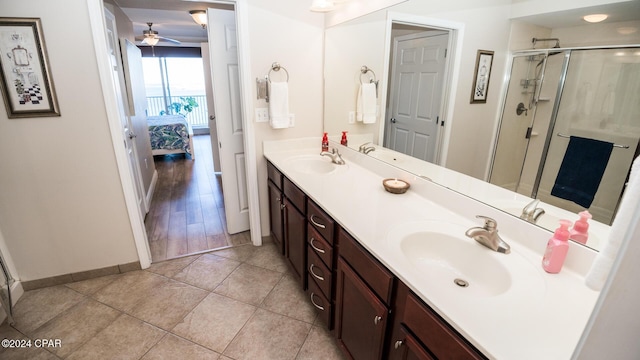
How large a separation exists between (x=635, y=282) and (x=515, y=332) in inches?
14.6

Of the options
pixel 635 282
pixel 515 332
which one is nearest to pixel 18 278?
pixel 515 332

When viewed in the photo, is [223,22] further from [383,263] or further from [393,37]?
[383,263]

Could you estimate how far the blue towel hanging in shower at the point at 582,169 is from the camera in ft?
3.20

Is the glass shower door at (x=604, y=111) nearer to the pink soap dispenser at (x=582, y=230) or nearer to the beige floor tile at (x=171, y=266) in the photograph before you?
the pink soap dispenser at (x=582, y=230)

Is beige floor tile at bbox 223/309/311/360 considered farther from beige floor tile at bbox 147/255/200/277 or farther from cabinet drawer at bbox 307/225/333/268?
beige floor tile at bbox 147/255/200/277

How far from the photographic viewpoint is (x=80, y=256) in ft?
7.36

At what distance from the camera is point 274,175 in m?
2.37

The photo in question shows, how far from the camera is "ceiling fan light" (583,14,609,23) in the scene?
36.4 inches

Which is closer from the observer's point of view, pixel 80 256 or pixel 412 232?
pixel 412 232

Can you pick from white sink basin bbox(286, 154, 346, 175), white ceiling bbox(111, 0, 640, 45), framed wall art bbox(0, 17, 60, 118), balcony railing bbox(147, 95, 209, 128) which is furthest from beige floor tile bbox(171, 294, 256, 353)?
balcony railing bbox(147, 95, 209, 128)

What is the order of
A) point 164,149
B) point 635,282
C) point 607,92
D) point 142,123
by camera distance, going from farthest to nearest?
point 164,149, point 142,123, point 607,92, point 635,282

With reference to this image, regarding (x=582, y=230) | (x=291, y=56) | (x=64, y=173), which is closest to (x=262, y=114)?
(x=291, y=56)

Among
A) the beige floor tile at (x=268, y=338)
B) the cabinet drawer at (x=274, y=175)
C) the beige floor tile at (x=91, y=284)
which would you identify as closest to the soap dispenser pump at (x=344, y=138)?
the cabinet drawer at (x=274, y=175)

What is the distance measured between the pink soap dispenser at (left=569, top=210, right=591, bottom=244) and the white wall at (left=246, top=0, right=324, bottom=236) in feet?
6.55
